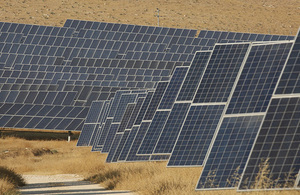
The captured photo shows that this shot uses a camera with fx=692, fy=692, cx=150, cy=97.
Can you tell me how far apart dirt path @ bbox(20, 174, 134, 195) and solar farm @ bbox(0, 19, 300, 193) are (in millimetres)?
2187

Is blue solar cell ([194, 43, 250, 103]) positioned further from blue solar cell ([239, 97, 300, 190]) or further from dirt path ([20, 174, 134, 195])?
blue solar cell ([239, 97, 300, 190])

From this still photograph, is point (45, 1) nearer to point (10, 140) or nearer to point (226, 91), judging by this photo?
point (10, 140)

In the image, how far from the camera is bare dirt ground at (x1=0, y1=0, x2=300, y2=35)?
13500 centimetres

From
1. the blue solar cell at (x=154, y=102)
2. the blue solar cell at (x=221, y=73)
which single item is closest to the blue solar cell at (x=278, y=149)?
the blue solar cell at (x=221, y=73)

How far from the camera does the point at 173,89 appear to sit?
2777 cm

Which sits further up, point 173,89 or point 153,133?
point 173,89

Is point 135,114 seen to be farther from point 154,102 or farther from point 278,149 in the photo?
point 278,149

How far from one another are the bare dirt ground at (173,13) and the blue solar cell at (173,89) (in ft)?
343

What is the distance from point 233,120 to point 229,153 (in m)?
1.14

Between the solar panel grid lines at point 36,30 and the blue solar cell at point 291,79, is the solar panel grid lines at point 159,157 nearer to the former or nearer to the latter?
the blue solar cell at point 291,79

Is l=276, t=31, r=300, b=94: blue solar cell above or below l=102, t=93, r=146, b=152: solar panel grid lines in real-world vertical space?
below

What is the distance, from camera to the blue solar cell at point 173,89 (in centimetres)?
2711

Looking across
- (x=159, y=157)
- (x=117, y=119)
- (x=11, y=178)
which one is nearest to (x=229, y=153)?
(x=159, y=157)

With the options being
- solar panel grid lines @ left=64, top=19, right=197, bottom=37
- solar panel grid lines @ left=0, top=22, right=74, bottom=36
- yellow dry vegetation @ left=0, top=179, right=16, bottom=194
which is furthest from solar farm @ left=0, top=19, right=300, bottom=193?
yellow dry vegetation @ left=0, top=179, right=16, bottom=194
